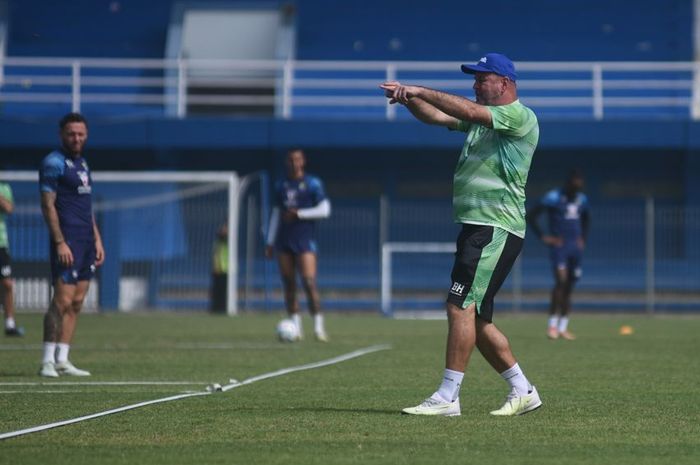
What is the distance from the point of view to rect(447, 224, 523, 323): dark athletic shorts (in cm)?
801

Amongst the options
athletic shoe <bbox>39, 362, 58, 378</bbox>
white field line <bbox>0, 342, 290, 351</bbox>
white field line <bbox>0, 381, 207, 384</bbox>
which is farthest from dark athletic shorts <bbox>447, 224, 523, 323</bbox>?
white field line <bbox>0, 342, 290, 351</bbox>

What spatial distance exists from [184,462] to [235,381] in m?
4.31

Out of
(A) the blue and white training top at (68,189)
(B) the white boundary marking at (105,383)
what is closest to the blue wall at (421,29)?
(A) the blue and white training top at (68,189)

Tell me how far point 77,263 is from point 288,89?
1910 cm

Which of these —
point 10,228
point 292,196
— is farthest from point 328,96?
point 292,196

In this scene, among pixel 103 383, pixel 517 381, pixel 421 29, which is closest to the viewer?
pixel 517 381

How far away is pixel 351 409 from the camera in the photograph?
8336 millimetres

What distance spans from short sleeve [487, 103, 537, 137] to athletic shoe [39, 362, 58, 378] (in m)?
4.75

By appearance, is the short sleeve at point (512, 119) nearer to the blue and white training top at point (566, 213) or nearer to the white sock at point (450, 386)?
the white sock at point (450, 386)

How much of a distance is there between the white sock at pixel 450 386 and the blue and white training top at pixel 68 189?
14.0 ft

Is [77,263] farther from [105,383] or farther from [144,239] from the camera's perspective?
[144,239]

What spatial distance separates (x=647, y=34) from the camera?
1321 inches

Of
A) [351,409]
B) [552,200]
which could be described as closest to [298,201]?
[552,200]

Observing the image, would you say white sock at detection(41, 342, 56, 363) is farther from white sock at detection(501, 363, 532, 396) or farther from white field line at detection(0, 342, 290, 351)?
white sock at detection(501, 363, 532, 396)
